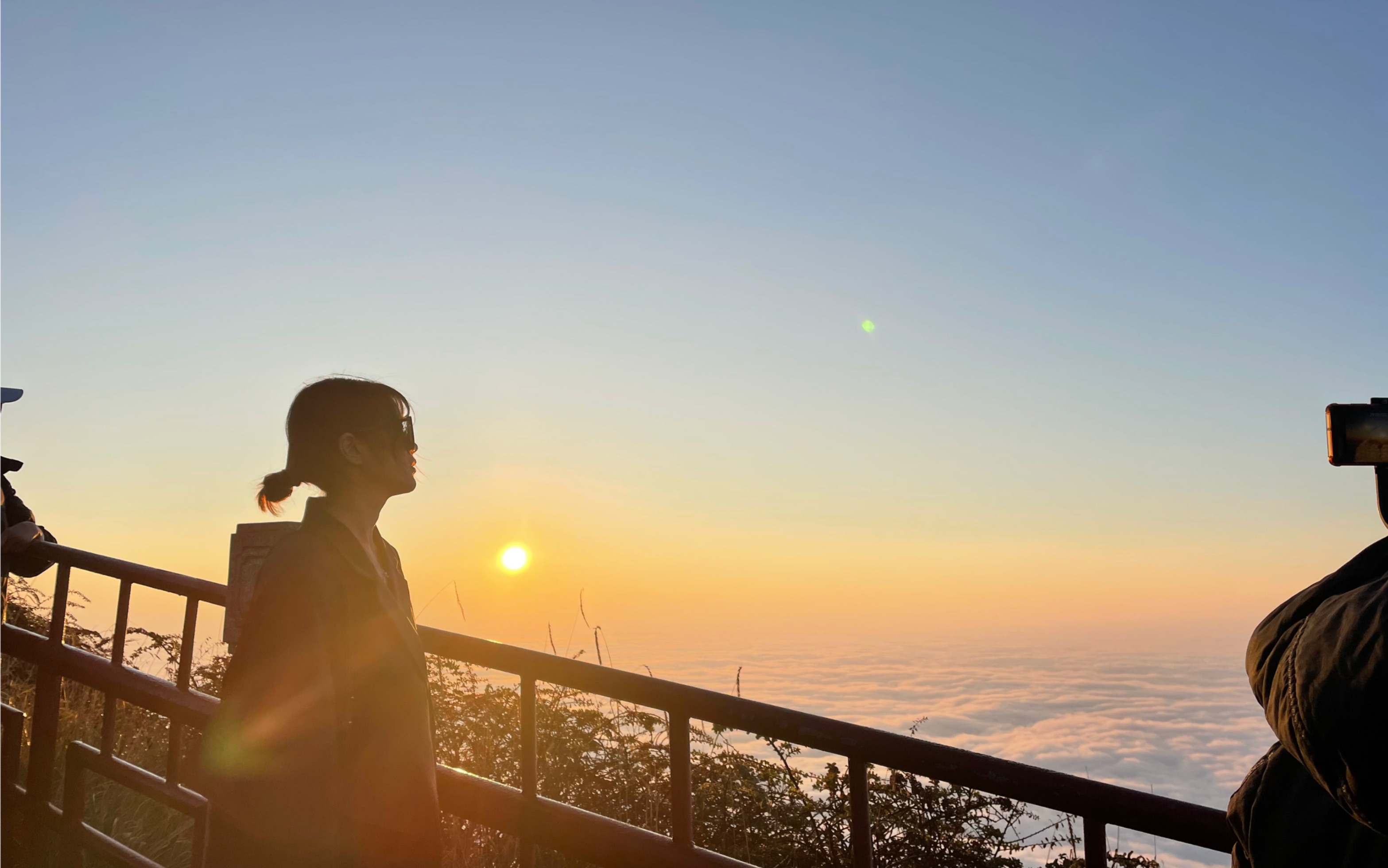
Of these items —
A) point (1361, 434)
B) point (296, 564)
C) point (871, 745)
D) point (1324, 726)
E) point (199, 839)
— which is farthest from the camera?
point (199, 839)

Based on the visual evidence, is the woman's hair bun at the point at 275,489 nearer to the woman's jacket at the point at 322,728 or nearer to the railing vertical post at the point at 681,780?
the woman's jacket at the point at 322,728

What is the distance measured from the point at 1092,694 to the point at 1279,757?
249 feet

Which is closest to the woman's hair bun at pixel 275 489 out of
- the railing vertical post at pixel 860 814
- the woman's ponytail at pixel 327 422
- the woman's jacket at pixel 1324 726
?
the woman's ponytail at pixel 327 422

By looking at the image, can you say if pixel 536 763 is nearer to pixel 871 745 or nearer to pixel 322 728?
pixel 322 728

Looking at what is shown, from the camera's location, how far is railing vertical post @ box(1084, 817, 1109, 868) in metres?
1.49

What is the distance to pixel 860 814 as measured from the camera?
5.86 ft

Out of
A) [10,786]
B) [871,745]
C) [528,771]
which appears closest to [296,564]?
[528,771]

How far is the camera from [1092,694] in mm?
68375

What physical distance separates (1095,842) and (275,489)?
2.22 meters

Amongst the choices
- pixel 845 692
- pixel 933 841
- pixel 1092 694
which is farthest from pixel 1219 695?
pixel 933 841

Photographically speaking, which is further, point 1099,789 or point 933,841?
point 933,841

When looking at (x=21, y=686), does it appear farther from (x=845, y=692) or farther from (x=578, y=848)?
(x=845, y=692)

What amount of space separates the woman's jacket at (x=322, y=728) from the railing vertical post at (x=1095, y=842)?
1.45 m

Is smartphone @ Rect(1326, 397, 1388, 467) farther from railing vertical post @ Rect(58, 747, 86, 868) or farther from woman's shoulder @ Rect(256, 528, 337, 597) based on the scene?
railing vertical post @ Rect(58, 747, 86, 868)
